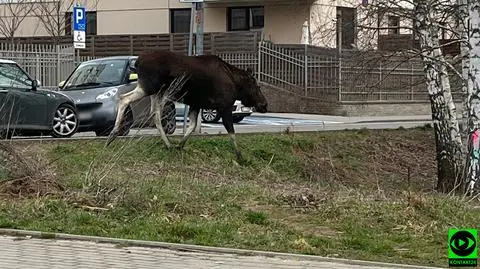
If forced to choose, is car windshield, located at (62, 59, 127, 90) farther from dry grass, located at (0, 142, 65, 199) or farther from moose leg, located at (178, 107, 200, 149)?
dry grass, located at (0, 142, 65, 199)

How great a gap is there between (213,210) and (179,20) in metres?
33.7

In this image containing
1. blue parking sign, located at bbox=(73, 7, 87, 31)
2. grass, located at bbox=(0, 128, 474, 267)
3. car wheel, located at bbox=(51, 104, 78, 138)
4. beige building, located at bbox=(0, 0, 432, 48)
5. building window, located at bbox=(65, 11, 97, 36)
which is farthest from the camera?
building window, located at bbox=(65, 11, 97, 36)

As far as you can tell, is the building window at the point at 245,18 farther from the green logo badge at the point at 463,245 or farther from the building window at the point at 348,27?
the green logo badge at the point at 463,245

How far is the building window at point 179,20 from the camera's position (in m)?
43.0

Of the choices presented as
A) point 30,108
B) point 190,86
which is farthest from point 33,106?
point 190,86

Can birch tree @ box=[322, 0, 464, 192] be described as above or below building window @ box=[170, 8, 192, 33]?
below

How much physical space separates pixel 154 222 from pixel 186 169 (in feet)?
17.1

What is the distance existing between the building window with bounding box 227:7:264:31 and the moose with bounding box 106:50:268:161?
25.2m

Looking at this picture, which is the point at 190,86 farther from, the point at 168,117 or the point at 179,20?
the point at 179,20

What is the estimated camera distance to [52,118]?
17359mm

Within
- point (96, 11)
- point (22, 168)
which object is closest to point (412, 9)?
point (22, 168)

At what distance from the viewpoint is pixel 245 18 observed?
41656 millimetres

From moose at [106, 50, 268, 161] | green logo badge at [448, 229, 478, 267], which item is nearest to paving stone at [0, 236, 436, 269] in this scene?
green logo badge at [448, 229, 478, 267]

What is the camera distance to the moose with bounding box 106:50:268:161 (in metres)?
14.9
